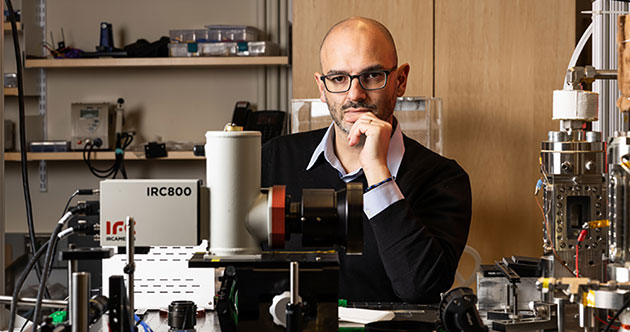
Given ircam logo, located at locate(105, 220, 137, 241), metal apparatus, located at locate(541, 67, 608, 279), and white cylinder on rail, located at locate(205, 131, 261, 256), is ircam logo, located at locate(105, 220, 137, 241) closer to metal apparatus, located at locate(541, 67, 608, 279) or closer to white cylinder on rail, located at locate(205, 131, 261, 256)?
white cylinder on rail, located at locate(205, 131, 261, 256)

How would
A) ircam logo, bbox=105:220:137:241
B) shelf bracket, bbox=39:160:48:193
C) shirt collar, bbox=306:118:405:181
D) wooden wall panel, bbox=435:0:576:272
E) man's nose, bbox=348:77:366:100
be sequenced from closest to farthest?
1. ircam logo, bbox=105:220:137:241
2. man's nose, bbox=348:77:366:100
3. shirt collar, bbox=306:118:405:181
4. wooden wall panel, bbox=435:0:576:272
5. shelf bracket, bbox=39:160:48:193

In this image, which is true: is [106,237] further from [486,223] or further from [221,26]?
[221,26]

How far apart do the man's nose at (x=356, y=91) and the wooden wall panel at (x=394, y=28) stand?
30.5 inches

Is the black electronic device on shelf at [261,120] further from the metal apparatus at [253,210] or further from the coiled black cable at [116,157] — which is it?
the metal apparatus at [253,210]

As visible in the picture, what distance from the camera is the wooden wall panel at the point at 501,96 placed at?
2.56 meters

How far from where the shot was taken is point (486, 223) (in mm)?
2586

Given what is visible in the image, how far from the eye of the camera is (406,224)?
5.16ft

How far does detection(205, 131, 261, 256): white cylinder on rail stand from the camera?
0.95 m

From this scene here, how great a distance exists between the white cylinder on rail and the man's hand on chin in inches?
27.5

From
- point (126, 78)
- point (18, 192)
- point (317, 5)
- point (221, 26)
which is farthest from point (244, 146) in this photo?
point (18, 192)

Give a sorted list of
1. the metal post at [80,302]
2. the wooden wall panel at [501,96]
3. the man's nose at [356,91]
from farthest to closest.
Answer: the wooden wall panel at [501,96] < the man's nose at [356,91] < the metal post at [80,302]

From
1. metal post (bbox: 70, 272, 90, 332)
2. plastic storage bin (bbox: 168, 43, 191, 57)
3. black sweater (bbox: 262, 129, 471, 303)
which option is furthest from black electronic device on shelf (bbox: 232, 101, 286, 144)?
metal post (bbox: 70, 272, 90, 332)

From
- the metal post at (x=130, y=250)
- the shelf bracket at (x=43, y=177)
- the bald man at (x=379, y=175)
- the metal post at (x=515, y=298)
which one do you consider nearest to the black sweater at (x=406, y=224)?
the bald man at (x=379, y=175)

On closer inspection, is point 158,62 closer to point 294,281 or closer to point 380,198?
point 380,198
